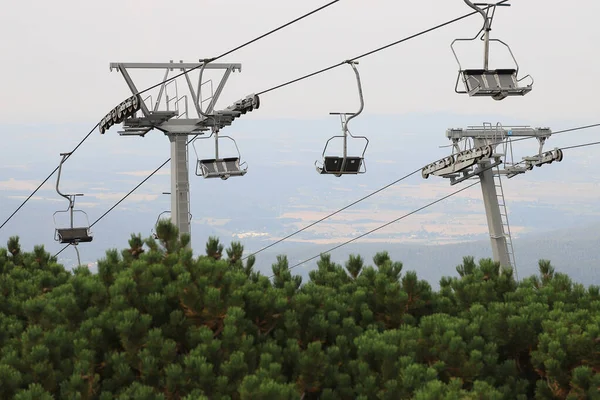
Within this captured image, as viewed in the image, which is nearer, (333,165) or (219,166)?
(333,165)

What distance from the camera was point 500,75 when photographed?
17.9 meters

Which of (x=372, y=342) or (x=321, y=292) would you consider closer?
(x=372, y=342)

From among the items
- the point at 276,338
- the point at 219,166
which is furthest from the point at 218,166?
the point at 276,338

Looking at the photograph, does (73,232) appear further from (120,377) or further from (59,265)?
(120,377)

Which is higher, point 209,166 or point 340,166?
point 209,166

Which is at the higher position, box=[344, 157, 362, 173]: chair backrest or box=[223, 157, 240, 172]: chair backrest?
box=[223, 157, 240, 172]: chair backrest

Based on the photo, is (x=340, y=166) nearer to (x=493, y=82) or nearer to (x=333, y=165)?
(x=333, y=165)

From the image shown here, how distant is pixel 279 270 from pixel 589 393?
3.86 metres

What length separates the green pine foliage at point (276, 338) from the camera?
10.3 metres

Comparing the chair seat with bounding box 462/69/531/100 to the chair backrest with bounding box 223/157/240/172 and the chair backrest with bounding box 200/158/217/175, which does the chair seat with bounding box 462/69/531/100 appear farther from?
the chair backrest with bounding box 200/158/217/175

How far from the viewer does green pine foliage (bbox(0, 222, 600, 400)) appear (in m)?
10.3

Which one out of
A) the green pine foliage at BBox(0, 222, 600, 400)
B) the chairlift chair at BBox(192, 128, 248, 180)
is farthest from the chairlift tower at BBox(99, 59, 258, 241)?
the green pine foliage at BBox(0, 222, 600, 400)

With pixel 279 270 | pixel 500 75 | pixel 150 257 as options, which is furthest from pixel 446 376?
pixel 500 75

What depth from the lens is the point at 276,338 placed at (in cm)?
1109
